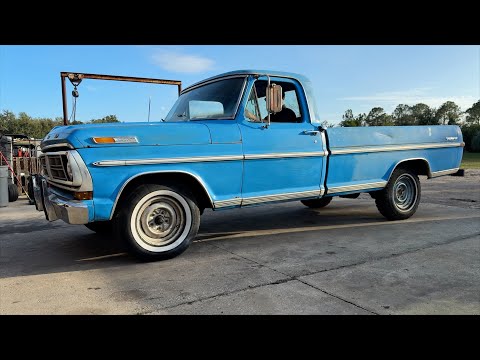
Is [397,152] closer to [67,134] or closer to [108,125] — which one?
[108,125]

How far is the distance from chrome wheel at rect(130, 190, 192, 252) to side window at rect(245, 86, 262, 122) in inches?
53.5

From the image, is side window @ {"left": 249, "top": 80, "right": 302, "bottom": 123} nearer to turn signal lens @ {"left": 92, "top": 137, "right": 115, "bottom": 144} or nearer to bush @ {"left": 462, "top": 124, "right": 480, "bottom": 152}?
turn signal lens @ {"left": 92, "top": 137, "right": 115, "bottom": 144}

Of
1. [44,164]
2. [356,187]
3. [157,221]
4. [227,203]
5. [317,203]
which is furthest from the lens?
[317,203]

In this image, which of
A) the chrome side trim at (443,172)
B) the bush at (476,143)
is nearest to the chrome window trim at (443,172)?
the chrome side trim at (443,172)

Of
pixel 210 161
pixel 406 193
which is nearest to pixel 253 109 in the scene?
pixel 210 161

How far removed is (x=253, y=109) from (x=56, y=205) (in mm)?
2515

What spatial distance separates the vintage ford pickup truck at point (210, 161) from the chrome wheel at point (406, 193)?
0.69 ft

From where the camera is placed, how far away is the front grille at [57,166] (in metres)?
3.51

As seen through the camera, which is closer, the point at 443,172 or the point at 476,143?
the point at 443,172

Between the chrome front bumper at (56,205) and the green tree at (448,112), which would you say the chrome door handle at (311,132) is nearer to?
the chrome front bumper at (56,205)

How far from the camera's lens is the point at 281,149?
4.32 m

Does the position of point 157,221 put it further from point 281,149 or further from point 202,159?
point 281,149
